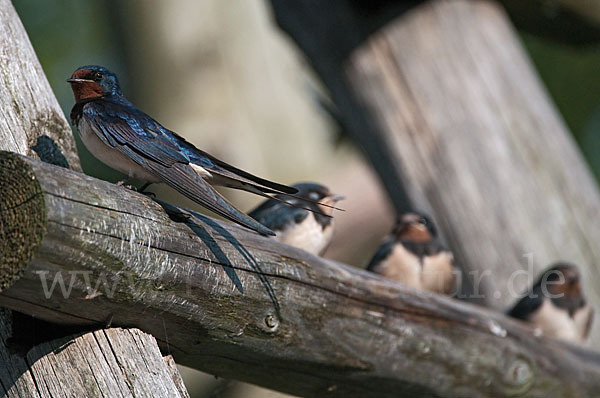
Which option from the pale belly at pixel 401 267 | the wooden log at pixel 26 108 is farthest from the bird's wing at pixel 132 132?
the pale belly at pixel 401 267

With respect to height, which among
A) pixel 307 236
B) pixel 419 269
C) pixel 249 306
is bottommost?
pixel 419 269

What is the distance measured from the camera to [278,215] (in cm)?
427

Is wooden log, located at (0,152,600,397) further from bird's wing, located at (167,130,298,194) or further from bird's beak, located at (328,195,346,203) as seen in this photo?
bird's beak, located at (328,195,346,203)

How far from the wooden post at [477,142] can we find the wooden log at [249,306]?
700 millimetres

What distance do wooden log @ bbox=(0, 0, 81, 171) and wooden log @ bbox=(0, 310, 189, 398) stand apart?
507 mm

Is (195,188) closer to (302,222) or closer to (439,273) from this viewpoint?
(302,222)

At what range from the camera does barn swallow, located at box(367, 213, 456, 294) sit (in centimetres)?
487

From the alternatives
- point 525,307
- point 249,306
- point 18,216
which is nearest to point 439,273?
point 525,307

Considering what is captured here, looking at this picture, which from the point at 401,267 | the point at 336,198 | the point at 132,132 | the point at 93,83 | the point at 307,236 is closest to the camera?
the point at 132,132

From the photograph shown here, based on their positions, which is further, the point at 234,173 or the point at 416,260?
the point at 416,260

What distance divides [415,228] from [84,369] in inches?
122

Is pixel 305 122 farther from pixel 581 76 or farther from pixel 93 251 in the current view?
pixel 93 251

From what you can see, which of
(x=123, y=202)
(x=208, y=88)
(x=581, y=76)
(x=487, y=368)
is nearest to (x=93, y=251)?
(x=123, y=202)

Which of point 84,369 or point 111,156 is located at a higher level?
point 111,156
